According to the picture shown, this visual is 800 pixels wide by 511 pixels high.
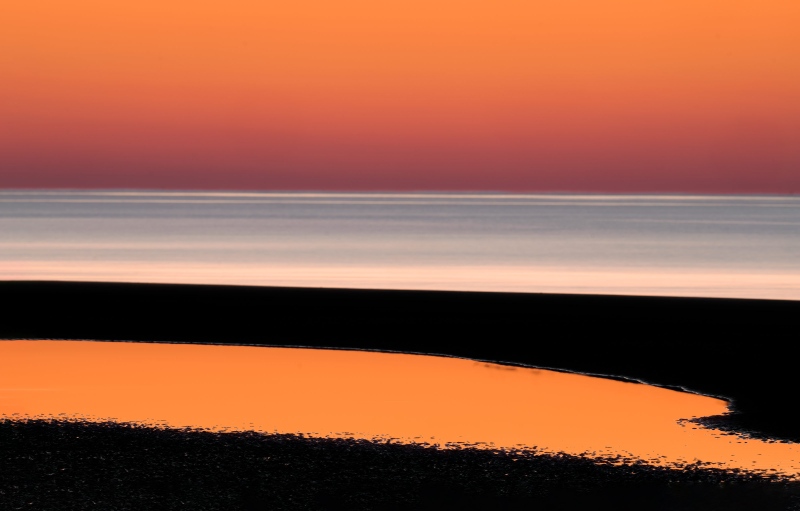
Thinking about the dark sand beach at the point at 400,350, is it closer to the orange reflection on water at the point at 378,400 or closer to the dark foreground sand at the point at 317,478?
the dark foreground sand at the point at 317,478

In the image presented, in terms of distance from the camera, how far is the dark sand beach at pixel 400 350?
5.70m

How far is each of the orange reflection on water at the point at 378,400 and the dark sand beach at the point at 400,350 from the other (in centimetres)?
37

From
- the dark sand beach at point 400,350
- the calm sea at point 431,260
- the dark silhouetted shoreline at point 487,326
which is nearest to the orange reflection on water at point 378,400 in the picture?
the dark sand beach at point 400,350

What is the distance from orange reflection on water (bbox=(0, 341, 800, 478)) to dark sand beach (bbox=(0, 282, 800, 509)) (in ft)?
1.22

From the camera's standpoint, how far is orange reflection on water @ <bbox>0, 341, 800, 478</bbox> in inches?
277

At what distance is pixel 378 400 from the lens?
839cm

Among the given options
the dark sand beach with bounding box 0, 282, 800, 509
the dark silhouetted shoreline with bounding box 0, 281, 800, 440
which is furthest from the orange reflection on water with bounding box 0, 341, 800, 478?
the dark silhouetted shoreline with bounding box 0, 281, 800, 440

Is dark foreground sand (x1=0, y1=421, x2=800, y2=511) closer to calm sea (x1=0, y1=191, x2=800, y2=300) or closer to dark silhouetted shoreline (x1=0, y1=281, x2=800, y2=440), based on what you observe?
dark silhouetted shoreline (x1=0, y1=281, x2=800, y2=440)

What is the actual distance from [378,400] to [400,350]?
2.70m

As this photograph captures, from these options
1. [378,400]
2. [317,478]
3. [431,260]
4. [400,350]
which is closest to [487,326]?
[400,350]

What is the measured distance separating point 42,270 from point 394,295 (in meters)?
16.2

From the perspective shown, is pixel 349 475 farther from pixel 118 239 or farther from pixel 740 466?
pixel 118 239

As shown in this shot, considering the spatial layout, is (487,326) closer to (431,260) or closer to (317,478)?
(317,478)

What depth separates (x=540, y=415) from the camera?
311 inches
